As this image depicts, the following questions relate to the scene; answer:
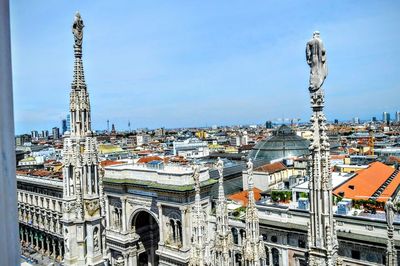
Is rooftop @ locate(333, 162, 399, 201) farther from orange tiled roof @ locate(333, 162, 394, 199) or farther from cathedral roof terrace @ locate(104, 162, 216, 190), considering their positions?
cathedral roof terrace @ locate(104, 162, 216, 190)

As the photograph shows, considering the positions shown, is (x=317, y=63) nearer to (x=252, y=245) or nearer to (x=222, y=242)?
(x=252, y=245)

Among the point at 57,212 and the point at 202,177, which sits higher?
the point at 202,177

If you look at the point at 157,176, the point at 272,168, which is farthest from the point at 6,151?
the point at 272,168

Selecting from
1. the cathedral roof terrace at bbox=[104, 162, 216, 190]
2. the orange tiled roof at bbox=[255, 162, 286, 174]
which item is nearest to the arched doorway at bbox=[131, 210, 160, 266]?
the cathedral roof terrace at bbox=[104, 162, 216, 190]

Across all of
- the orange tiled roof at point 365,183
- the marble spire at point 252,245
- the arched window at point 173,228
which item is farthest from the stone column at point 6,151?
the orange tiled roof at point 365,183

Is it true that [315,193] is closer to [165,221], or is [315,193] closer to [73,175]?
[73,175]

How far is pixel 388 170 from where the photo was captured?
34.4 metres

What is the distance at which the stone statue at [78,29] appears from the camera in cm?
1266

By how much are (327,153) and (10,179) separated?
247 inches

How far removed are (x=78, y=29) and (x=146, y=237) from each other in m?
21.8

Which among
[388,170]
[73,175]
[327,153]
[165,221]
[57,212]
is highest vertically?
[327,153]

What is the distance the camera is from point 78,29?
1276 centimetres

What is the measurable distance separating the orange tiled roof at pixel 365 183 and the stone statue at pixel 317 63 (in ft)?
73.1

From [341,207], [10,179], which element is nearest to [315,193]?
[10,179]
